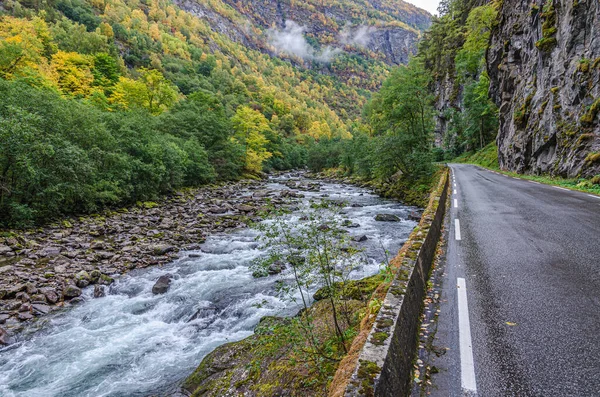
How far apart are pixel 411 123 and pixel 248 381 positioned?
2742 centimetres

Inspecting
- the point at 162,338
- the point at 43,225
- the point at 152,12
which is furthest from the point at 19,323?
the point at 152,12

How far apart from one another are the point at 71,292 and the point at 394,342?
408 inches

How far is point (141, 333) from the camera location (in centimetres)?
773

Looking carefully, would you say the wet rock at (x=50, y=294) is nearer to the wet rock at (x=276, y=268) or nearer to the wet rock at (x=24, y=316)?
the wet rock at (x=24, y=316)

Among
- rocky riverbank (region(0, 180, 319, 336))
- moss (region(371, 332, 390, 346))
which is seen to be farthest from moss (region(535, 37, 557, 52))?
moss (region(371, 332, 390, 346))

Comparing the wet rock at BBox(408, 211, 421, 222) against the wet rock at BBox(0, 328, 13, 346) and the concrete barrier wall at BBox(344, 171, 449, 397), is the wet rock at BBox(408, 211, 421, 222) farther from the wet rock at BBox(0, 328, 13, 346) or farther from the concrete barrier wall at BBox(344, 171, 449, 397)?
the wet rock at BBox(0, 328, 13, 346)

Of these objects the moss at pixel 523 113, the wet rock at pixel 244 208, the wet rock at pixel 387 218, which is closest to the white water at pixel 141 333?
the wet rock at pixel 387 218

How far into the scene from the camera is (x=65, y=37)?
216 feet

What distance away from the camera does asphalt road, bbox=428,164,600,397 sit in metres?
2.80

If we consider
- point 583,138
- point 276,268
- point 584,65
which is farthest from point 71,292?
point 584,65

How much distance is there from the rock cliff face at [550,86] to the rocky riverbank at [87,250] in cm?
1946

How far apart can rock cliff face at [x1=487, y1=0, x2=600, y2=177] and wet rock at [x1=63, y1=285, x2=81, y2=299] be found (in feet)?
74.5

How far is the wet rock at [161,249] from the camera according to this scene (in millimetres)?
13328

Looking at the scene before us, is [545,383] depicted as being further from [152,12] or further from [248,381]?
[152,12]
